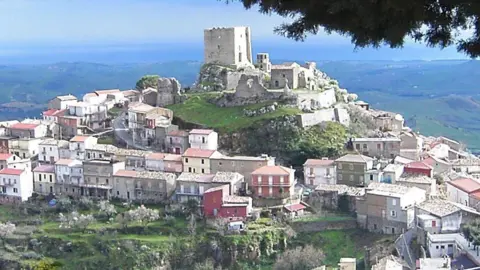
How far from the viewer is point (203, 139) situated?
39219 mm

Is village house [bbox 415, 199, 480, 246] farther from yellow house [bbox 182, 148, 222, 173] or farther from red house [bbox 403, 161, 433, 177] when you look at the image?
yellow house [bbox 182, 148, 222, 173]

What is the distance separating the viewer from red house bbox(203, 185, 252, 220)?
3306cm

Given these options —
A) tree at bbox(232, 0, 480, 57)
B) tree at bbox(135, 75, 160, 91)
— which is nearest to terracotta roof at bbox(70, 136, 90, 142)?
tree at bbox(135, 75, 160, 91)

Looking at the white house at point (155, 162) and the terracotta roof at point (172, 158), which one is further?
the white house at point (155, 162)

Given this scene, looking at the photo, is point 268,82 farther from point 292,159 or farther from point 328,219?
point 328,219

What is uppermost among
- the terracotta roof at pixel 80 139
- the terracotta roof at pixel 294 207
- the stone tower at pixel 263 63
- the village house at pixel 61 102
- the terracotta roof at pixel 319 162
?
the stone tower at pixel 263 63

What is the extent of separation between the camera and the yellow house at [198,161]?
37375mm

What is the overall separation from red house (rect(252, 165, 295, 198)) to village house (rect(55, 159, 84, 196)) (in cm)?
979

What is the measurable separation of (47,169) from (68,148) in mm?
2300

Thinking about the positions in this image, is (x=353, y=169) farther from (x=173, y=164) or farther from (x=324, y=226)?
(x=173, y=164)

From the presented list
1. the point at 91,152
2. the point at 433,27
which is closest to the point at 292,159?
the point at 91,152

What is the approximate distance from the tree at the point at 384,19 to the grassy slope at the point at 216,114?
33086 mm

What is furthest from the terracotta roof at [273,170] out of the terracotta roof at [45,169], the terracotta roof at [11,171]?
the terracotta roof at [11,171]

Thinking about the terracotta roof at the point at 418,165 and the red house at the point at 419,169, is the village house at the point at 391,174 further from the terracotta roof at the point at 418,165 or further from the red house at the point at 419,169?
the terracotta roof at the point at 418,165
